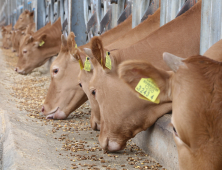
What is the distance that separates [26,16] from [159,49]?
35.1 feet

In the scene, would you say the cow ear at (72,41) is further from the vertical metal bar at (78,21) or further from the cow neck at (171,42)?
the vertical metal bar at (78,21)

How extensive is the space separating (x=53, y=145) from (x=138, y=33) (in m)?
1.55

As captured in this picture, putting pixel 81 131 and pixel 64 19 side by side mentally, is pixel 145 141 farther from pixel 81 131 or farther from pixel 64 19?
pixel 64 19

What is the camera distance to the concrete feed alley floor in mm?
2473

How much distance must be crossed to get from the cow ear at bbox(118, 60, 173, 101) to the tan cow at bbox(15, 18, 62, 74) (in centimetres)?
528

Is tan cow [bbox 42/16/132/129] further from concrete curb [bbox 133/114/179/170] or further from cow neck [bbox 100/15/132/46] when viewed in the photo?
concrete curb [bbox 133/114/179/170]

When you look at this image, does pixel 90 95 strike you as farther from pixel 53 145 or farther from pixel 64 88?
pixel 64 88

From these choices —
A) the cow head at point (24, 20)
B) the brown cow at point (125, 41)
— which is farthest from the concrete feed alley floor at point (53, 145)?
the cow head at point (24, 20)

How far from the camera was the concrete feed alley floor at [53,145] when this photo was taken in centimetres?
247

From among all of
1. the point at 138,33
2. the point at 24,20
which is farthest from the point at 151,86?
the point at 24,20

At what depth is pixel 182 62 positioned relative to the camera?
172 cm

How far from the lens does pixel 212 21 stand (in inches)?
98.6

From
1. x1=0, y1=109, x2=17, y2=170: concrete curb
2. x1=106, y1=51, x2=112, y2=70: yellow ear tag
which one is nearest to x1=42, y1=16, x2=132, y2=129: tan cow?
x1=0, y1=109, x2=17, y2=170: concrete curb

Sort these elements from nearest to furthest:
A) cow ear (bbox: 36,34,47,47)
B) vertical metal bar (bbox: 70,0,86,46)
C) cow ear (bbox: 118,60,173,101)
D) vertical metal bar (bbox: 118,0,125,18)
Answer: cow ear (bbox: 118,60,173,101), vertical metal bar (bbox: 118,0,125,18), vertical metal bar (bbox: 70,0,86,46), cow ear (bbox: 36,34,47,47)
